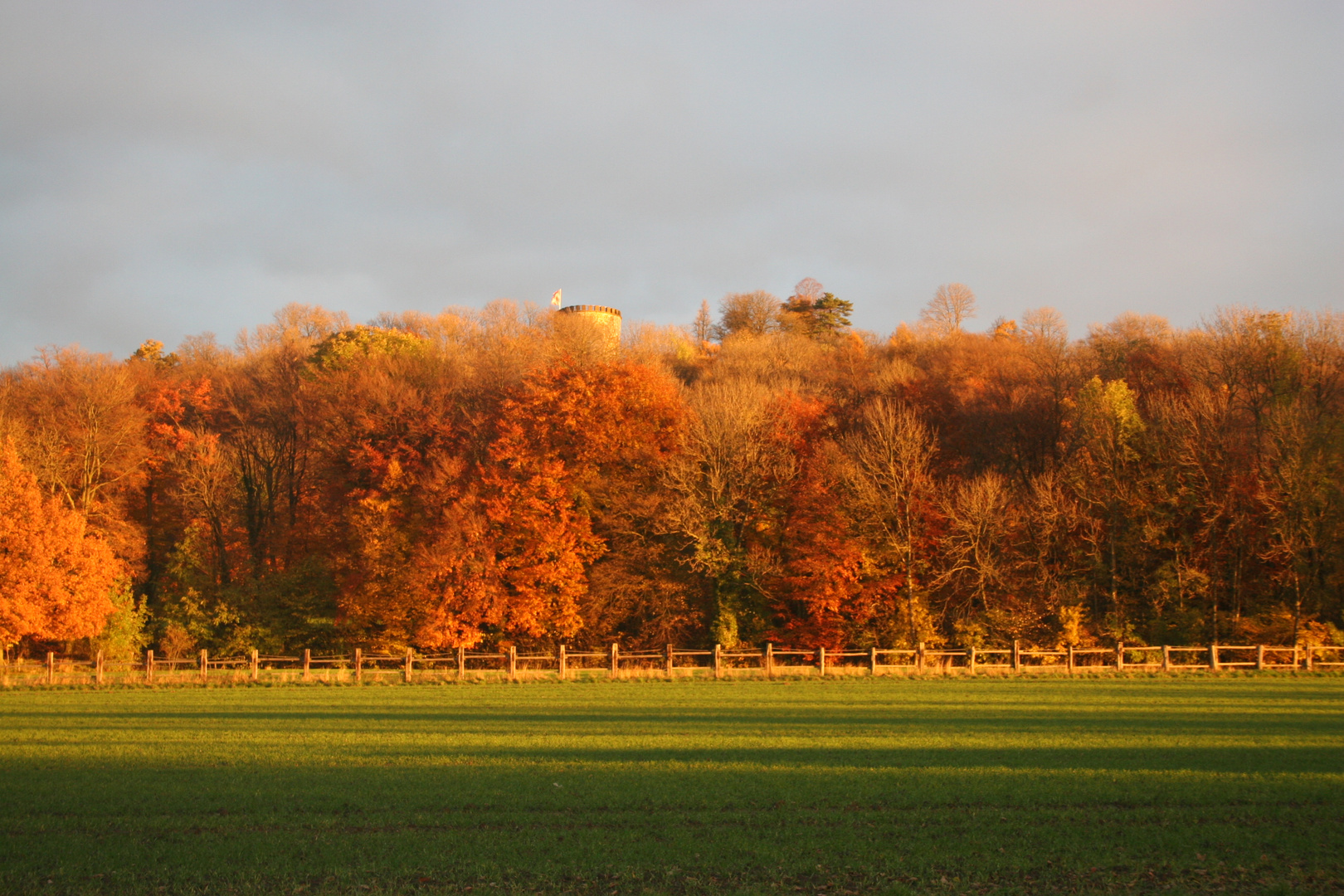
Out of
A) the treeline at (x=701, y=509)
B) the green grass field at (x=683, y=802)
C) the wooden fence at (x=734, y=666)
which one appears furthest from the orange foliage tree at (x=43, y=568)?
the green grass field at (x=683, y=802)

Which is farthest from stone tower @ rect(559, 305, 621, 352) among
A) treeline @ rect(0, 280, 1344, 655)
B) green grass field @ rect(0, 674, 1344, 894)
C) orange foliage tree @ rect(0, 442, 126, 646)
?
green grass field @ rect(0, 674, 1344, 894)

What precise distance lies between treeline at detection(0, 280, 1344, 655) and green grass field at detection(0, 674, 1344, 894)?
1671 centimetres

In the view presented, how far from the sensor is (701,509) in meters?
38.7

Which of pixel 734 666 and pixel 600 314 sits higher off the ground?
pixel 600 314

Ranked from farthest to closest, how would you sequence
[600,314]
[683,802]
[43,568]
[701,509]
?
[600,314] → [701,509] → [43,568] → [683,802]

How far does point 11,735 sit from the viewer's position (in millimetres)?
18031

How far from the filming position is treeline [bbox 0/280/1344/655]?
36812 millimetres

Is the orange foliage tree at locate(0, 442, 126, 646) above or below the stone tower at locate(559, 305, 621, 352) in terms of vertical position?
below

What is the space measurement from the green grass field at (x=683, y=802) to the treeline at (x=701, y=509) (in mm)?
16710

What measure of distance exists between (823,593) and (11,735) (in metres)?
26.9

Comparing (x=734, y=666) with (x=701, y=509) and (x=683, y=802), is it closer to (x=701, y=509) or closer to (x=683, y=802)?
(x=701, y=509)

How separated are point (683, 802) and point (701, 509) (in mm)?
26943

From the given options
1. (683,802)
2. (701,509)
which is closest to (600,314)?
(701,509)

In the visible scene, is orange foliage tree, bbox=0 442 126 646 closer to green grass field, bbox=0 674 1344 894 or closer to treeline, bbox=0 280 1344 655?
treeline, bbox=0 280 1344 655
